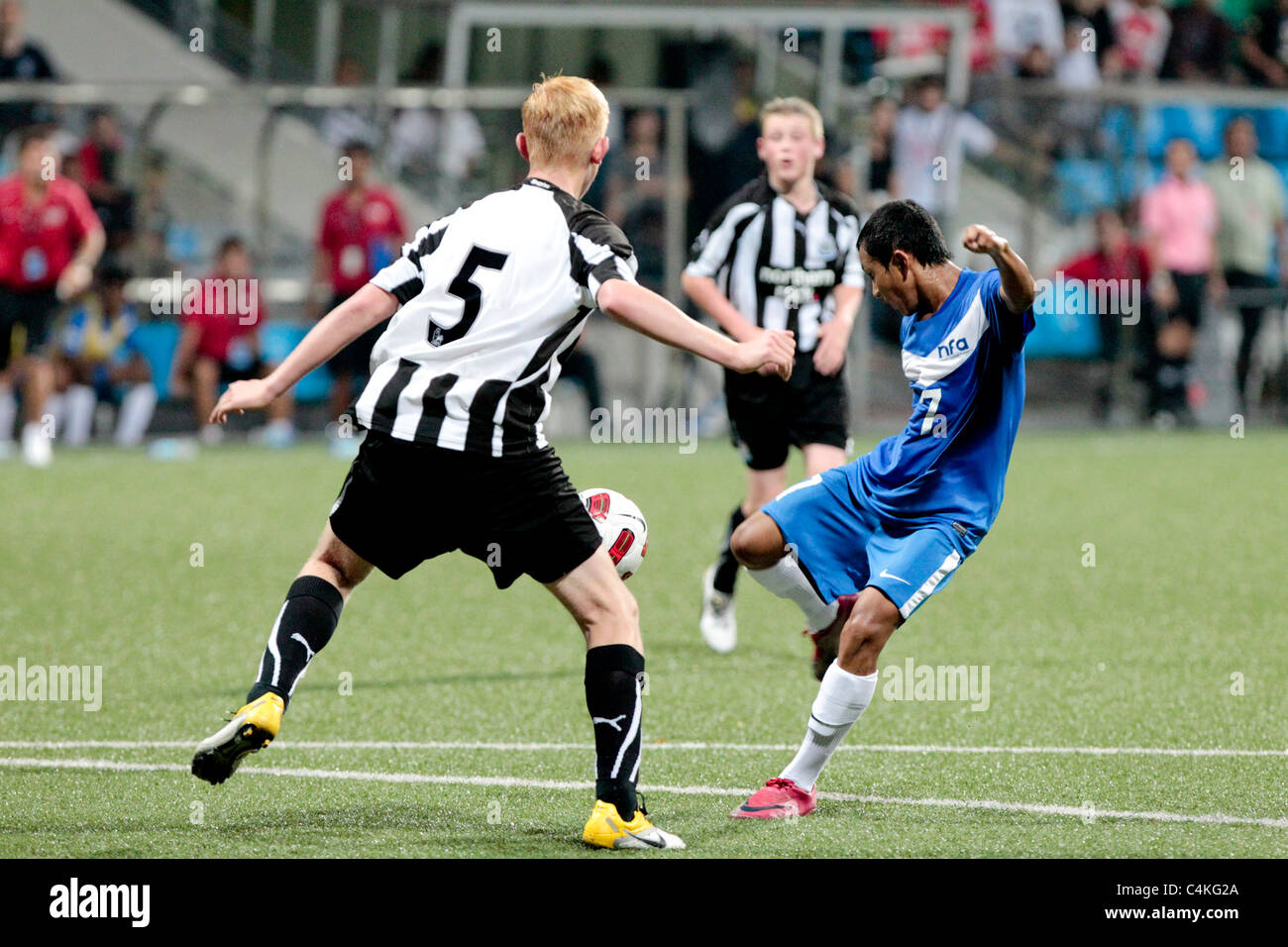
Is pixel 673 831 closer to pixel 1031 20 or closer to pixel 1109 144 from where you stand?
pixel 1109 144

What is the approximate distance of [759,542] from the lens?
604 cm

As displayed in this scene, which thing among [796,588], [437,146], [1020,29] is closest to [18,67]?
[437,146]

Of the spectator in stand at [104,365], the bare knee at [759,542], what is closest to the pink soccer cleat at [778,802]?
the bare knee at [759,542]

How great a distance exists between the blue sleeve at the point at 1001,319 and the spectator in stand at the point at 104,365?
13.1 m

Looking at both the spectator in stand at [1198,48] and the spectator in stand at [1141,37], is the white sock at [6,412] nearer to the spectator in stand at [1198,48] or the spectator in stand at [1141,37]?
the spectator in stand at [1141,37]

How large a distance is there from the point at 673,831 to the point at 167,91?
14279mm

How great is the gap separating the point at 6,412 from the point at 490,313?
13.2 metres

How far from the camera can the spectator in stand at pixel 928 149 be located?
18.2 metres

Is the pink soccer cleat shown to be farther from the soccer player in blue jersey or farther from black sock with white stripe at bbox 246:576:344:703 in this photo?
black sock with white stripe at bbox 246:576:344:703

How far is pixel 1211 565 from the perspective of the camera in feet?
35.0

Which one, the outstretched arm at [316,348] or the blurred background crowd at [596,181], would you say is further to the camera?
the blurred background crowd at [596,181]

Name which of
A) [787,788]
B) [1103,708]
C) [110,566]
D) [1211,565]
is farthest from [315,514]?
[787,788]

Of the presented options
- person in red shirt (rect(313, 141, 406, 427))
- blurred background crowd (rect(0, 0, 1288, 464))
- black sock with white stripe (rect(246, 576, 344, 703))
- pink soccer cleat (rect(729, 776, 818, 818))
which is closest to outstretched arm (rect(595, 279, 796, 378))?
black sock with white stripe (rect(246, 576, 344, 703))

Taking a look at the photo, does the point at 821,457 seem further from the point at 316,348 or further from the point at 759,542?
the point at 316,348
